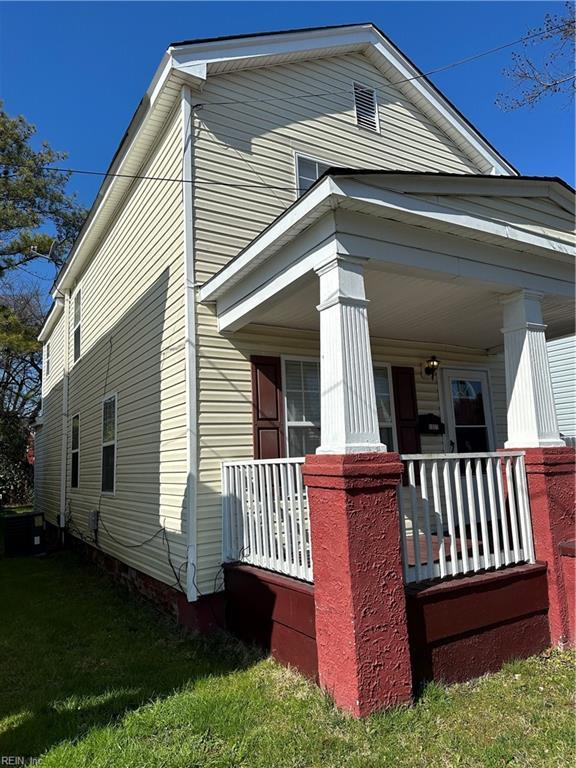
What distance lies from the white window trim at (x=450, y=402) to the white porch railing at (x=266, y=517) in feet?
10.6

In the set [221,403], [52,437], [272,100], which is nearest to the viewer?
[221,403]

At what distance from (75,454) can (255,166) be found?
6861 mm

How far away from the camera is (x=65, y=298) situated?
36.5 ft

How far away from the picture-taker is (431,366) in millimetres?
6766

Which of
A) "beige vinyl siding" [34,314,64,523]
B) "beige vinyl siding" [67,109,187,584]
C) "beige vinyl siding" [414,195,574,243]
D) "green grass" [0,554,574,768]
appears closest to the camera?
"green grass" [0,554,574,768]

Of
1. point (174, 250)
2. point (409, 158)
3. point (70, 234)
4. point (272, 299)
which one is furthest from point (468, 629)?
point (70, 234)

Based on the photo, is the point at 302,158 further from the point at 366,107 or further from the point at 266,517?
the point at 266,517

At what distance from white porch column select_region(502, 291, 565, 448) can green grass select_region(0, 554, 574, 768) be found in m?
1.72

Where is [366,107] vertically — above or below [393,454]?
above

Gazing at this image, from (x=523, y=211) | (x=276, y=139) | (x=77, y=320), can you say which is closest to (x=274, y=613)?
(x=523, y=211)

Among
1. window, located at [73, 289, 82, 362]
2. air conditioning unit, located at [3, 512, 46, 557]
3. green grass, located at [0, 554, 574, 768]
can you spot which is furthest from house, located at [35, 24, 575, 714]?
air conditioning unit, located at [3, 512, 46, 557]

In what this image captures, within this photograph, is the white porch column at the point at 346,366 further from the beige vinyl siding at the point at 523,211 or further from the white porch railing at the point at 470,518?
the beige vinyl siding at the point at 523,211

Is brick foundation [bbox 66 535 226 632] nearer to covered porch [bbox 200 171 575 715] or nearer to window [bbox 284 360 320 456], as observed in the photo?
covered porch [bbox 200 171 575 715]

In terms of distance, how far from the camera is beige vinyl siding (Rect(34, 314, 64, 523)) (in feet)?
38.4
